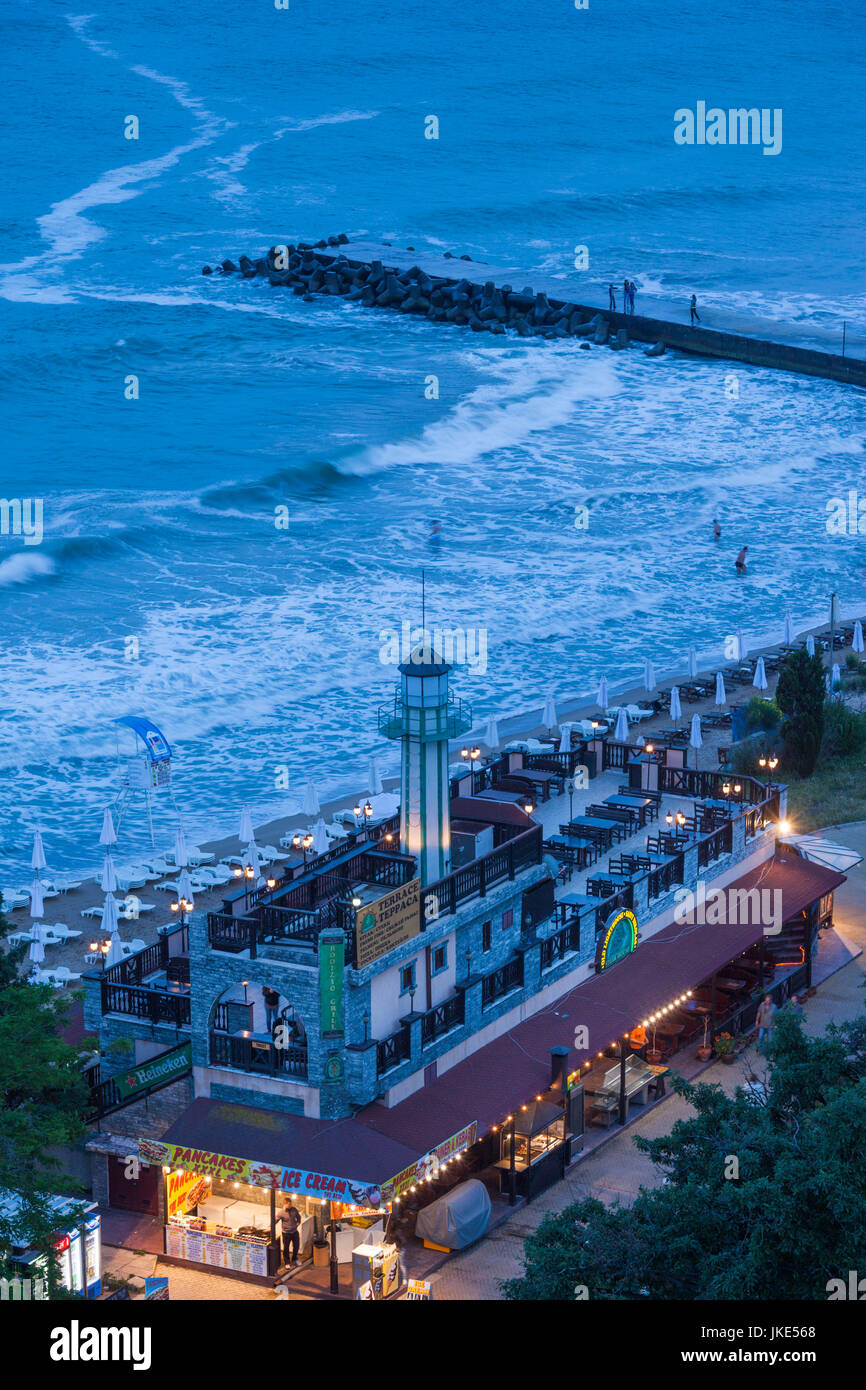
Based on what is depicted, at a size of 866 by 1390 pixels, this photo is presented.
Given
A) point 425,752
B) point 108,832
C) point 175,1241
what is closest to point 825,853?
point 425,752

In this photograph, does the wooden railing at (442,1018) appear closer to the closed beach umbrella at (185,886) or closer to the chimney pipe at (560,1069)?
the chimney pipe at (560,1069)

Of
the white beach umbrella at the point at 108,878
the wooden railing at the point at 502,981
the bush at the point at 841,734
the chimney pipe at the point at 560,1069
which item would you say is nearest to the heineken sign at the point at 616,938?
the wooden railing at the point at 502,981

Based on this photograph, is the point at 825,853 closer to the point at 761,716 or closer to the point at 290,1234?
the point at 761,716

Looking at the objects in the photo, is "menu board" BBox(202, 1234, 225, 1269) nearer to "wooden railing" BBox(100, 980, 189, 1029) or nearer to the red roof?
the red roof

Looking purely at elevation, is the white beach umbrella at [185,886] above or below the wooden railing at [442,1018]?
below

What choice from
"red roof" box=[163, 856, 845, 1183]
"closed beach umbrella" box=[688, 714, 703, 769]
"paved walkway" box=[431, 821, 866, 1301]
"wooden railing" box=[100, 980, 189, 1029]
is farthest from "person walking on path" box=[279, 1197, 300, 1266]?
"closed beach umbrella" box=[688, 714, 703, 769]

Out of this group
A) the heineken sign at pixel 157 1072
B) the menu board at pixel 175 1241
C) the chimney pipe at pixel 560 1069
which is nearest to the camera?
the menu board at pixel 175 1241
